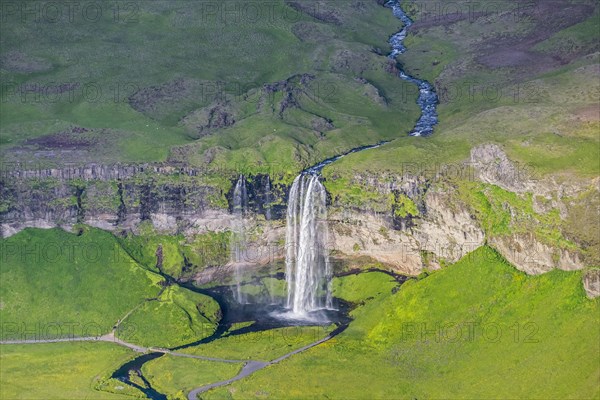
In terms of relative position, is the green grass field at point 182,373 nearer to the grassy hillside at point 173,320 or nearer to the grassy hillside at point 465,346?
the grassy hillside at point 465,346

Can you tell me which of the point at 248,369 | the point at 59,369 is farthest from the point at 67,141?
the point at 248,369

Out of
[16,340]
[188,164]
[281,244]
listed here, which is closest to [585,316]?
[281,244]

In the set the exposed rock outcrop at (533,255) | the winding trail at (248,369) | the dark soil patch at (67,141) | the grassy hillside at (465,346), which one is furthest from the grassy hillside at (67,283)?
the exposed rock outcrop at (533,255)

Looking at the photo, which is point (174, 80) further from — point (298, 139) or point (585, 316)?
point (585, 316)

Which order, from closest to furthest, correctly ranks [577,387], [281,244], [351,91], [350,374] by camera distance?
1. [577,387]
2. [350,374]
3. [281,244]
4. [351,91]

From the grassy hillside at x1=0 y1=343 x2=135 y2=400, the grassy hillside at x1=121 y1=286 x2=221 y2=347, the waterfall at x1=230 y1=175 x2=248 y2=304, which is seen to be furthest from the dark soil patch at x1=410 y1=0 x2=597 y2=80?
the grassy hillside at x1=0 y1=343 x2=135 y2=400

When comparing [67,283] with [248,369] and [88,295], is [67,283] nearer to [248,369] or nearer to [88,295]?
[88,295]

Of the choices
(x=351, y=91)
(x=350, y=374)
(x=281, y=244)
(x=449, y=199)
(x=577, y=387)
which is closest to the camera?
(x=577, y=387)
